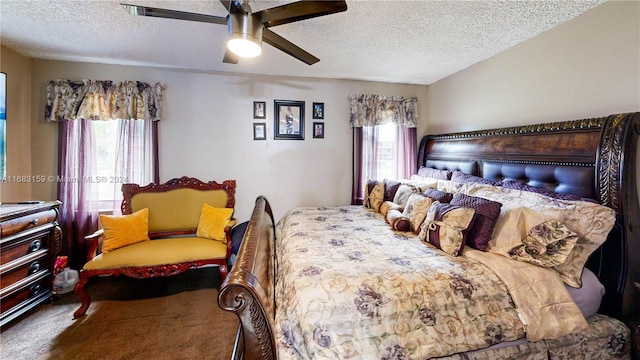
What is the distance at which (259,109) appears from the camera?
3.45 m

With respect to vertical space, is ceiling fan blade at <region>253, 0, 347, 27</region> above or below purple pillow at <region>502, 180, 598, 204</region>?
above

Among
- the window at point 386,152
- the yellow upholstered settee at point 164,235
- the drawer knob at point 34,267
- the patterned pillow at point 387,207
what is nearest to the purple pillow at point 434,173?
the window at point 386,152

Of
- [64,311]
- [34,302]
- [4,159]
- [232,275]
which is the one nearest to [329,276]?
[232,275]

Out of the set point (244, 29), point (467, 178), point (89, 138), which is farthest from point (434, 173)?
point (89, 138)

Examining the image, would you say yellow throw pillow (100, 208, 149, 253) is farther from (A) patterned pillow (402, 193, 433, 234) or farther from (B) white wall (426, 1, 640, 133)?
(B) white wall (426, 1, 640, 133)

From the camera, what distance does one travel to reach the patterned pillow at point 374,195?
3.00 meters

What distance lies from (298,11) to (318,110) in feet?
6.83

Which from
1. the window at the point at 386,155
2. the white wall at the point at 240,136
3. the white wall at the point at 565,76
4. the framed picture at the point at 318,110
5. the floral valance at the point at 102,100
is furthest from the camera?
the window at the point at 386,155

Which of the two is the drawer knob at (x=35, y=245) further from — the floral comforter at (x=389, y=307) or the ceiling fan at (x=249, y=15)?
the floral comforter at (x=389, y=307)

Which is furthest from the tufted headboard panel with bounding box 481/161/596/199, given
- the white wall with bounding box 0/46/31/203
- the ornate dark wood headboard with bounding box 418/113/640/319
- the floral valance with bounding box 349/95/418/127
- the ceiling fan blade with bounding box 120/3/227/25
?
the white wall with bounding box 0/46/31/203

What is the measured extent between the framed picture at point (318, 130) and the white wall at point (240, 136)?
7cm

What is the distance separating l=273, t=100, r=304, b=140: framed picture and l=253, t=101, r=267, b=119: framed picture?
14 centimetres

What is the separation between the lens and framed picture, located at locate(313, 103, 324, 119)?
3.60 m

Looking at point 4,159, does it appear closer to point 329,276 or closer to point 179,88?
point 179,88
